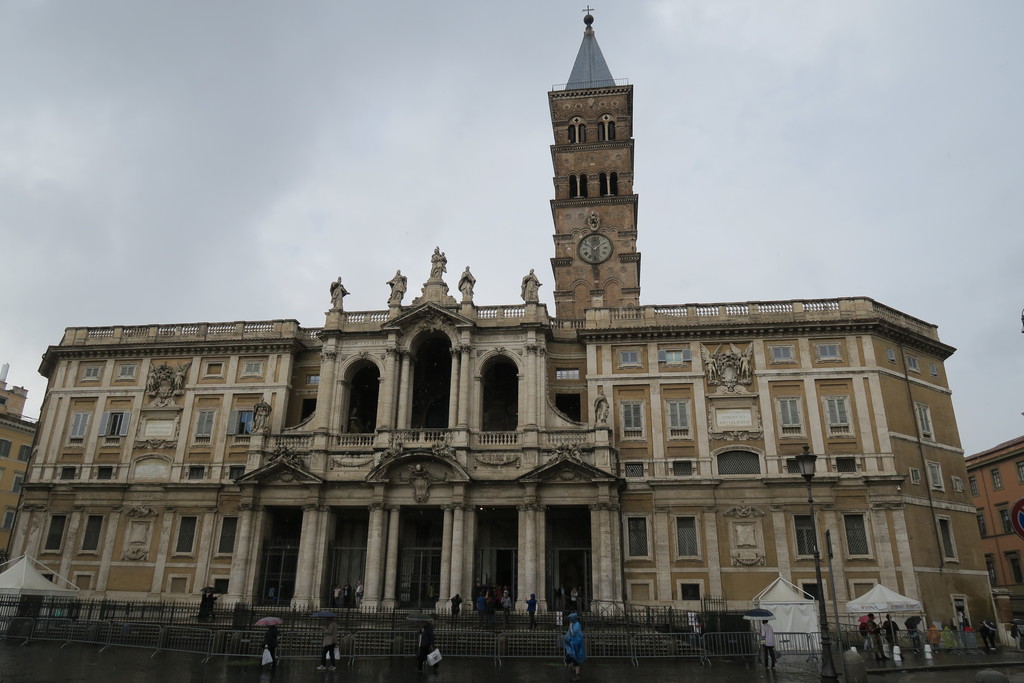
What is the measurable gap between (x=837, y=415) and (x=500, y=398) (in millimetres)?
19358

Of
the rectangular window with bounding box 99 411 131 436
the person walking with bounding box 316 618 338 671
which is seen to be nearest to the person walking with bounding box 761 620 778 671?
the person walking with bounding box 316 618 338 671

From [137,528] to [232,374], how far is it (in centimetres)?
1036

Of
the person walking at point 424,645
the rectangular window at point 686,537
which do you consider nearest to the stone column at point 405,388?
the rectangular window at point 686,537

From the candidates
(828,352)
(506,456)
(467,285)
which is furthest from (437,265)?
(828,352)

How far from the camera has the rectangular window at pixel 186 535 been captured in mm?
40562

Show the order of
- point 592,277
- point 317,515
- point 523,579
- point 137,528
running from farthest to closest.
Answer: point 592,277 → point 137,528 → point 317,515 → point 523,579

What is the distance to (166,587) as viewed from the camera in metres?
39.7

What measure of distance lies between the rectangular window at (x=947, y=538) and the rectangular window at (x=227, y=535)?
126 ft

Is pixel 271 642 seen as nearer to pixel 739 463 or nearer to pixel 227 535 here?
pixel 227 535

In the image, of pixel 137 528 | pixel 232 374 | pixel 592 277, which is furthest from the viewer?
pixel 592 277

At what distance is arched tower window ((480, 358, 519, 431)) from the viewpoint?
43.3 m

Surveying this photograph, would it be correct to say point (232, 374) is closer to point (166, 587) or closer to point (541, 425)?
point (166, 587)

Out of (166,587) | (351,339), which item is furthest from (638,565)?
(166,587)

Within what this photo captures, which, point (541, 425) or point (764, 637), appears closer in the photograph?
point (764, 637)
